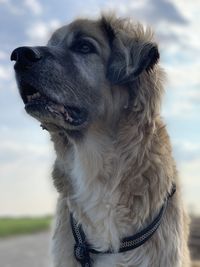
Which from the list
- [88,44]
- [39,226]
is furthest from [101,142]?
[39,226]

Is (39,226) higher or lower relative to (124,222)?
higher

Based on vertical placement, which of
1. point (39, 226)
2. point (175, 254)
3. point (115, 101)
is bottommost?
point (175, 254)

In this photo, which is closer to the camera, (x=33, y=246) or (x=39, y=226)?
(x=33, y=246)

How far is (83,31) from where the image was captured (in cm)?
516

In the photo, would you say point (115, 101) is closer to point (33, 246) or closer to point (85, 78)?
point (85, 78)

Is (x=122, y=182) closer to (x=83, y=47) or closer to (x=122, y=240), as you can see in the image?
(x=122, y=240)

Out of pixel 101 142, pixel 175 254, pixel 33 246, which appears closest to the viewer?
pixel 175 254

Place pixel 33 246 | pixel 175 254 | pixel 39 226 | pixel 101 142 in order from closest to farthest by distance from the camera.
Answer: pixel 175 254 → pixel 101 142 → pixel 33 246 → pixel 39 226

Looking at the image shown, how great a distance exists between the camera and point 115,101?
496 centimetres

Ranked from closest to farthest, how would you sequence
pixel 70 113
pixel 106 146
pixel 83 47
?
pixel 70 113 < pixel 106 146 < pixel 83 47

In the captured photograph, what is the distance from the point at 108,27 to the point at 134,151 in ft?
3.92

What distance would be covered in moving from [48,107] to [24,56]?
44cm

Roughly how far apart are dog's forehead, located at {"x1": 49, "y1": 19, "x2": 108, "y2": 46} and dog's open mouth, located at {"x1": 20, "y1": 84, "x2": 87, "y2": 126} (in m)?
0.65

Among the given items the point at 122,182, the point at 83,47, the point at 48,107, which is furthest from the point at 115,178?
the point at 83,47
